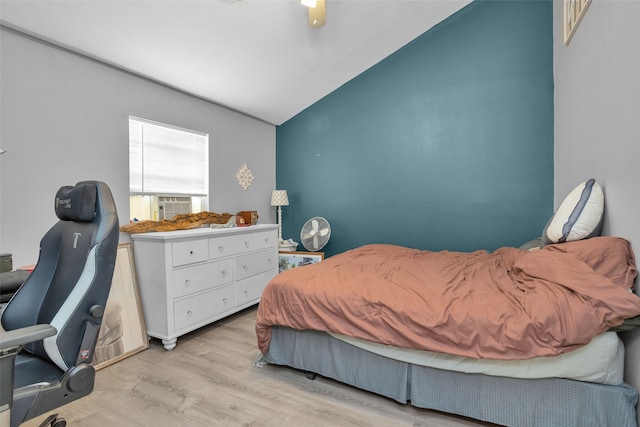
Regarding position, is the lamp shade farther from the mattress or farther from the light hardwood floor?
the mattress

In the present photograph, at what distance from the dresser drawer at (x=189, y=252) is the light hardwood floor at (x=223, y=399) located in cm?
73

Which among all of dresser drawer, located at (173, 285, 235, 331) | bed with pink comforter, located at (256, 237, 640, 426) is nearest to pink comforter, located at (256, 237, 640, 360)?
bed with pink comforter, located at (256, 237, 640, 426)

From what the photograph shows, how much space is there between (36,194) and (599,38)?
12.7 feet

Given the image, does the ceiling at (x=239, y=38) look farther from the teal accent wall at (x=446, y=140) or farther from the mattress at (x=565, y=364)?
the mattress at (x=565, y=364)

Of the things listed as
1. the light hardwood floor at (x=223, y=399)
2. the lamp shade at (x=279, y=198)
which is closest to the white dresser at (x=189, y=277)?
the light hardwood floor at (x=223, y=399)

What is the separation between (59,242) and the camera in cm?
138

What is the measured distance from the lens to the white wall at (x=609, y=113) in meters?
1.43

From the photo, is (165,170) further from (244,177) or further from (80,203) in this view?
(80,203)

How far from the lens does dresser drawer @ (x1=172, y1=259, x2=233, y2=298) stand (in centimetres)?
246

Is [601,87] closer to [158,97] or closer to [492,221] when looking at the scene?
[492,221]

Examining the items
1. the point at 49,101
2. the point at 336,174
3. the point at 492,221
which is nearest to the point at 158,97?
the point at 49,101

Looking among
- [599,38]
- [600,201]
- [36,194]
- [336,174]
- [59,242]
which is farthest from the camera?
[336,174]

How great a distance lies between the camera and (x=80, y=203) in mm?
1282

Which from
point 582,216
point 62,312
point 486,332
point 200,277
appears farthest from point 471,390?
point 200,277
